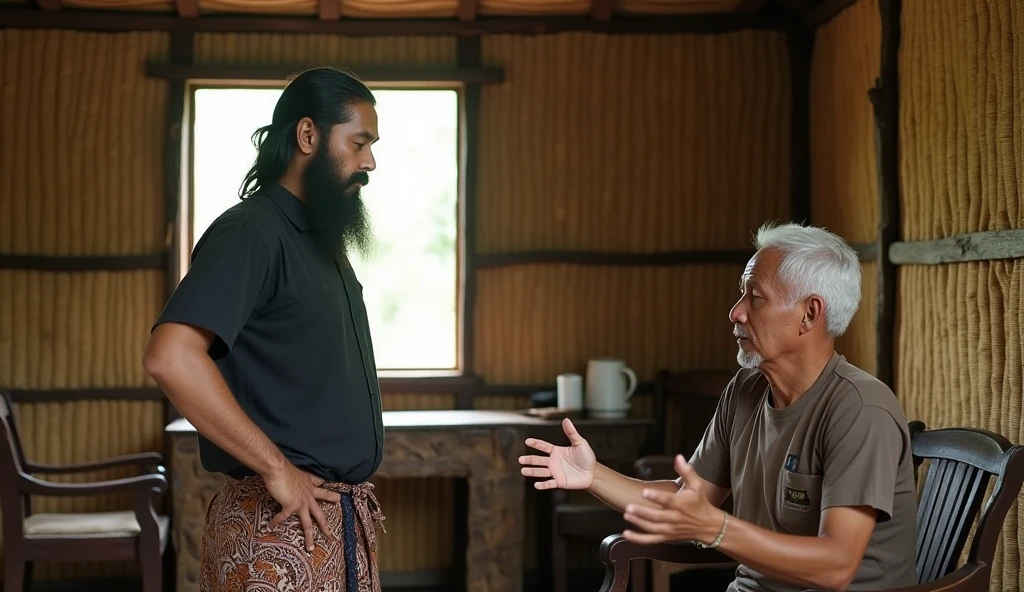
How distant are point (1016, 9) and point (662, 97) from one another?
2.20m

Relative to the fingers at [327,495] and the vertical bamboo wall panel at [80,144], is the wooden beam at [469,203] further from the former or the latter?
the fingers at [327,495]

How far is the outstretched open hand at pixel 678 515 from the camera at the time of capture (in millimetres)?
1804

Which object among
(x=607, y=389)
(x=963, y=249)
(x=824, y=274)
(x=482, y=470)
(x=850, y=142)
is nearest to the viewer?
(x=824, y=274)

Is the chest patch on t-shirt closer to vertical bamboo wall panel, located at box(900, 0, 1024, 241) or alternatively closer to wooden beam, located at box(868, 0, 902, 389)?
vertical bamboo wall panel, located at box(900, 0, 1024, 241)

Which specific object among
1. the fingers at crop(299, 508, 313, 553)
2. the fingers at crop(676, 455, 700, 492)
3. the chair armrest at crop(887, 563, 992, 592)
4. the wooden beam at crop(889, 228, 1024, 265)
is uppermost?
the wooden beam at crop(889, 228, 1024, 265)

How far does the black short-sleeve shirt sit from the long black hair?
0.07 metres

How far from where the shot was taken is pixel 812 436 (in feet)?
7.45

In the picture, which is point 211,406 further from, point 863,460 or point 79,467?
point 79,467

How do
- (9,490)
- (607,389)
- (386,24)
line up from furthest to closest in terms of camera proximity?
(386,24) < (607,389) < (9,490)

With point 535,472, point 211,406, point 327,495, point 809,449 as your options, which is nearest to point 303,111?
point 211,406

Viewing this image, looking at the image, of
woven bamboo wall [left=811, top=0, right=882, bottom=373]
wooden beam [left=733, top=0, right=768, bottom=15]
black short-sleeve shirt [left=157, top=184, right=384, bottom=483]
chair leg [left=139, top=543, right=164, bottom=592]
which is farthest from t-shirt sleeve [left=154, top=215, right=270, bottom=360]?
wooden beam [left=733, top=0, right=768, bottom=15]

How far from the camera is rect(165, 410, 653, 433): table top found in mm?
4570

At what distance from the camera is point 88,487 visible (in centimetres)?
420

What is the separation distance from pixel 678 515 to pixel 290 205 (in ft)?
3.63
